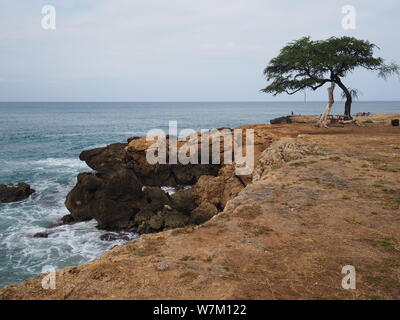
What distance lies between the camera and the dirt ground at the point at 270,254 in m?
5.42

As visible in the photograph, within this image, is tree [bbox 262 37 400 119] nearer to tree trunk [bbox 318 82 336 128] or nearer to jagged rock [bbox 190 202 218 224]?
tree trunk [bbox 318 82 336 128]

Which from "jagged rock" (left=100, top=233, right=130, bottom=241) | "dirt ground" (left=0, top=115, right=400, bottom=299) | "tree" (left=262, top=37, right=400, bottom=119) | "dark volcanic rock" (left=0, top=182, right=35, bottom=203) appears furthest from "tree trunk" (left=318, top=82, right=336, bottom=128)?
"dark volcanic rock" (left=0, top=182, right=35, bottom=203)

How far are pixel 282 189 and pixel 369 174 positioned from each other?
391 cm

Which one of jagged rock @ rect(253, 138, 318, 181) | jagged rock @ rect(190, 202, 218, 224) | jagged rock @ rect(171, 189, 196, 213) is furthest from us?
jagged rock @ rect(171, 189, 196, 213)

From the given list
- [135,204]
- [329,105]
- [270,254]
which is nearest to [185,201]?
[135,204]

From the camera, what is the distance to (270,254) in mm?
6660

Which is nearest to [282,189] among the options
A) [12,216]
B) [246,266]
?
[246,266]

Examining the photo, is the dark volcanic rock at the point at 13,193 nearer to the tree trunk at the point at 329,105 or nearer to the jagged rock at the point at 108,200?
the jagged rock at the point at 108,200

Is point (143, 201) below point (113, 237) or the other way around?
the other way around

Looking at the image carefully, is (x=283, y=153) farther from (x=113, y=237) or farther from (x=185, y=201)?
(x=113, y=237)

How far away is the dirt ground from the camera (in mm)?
5422

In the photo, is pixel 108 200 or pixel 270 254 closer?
pixel 270 254
